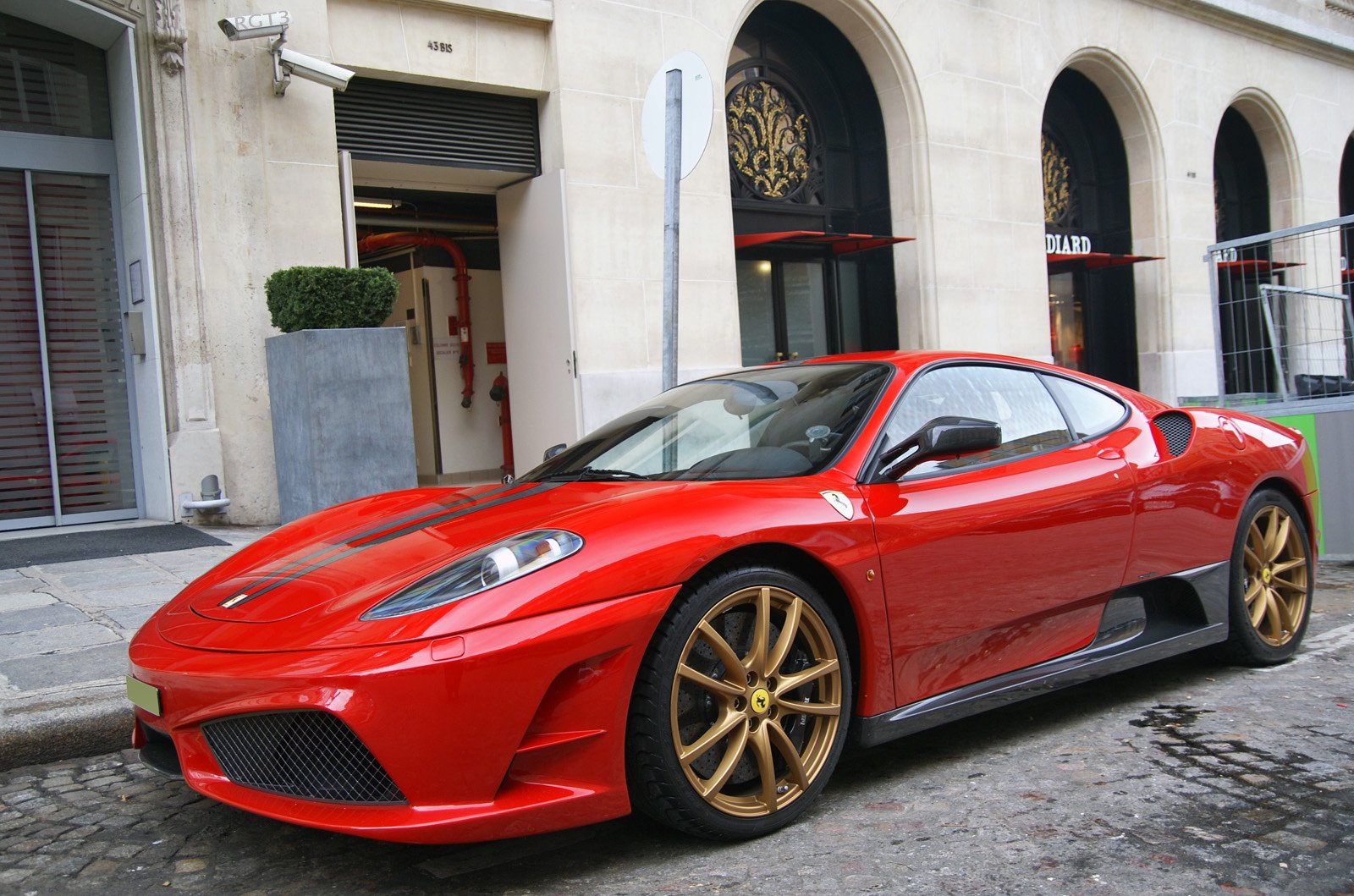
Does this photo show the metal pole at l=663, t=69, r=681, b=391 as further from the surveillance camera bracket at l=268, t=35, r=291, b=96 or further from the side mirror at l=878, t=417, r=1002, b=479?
the surveillance camera bracket at l=268, t=35, r=291, b=96

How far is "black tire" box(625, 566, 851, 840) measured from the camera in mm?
2738

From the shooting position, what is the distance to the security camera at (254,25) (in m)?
8.00

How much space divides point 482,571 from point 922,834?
4.17 feet

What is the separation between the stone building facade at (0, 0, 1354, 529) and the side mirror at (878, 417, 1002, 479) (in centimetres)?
617

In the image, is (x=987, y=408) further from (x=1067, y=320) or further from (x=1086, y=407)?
(x=1067, y=320)

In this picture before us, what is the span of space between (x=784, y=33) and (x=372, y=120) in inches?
220

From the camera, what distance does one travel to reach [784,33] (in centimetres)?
1316

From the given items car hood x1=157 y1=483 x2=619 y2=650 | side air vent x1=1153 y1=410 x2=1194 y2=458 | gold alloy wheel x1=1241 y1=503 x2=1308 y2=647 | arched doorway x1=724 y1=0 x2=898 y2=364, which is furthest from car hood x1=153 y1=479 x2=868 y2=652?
arched doorway x1=724 y1=0 x2=898 y2=364

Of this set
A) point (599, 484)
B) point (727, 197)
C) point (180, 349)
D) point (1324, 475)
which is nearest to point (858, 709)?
point (599, 484)

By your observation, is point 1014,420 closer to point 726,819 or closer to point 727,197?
point 726,819

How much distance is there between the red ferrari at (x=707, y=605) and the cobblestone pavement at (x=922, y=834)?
7.6 inches

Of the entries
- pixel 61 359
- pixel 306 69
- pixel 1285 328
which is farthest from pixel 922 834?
pixel 61 359

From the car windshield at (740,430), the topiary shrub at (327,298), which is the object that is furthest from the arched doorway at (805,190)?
the car windshield at (740,430)

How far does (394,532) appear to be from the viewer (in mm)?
3344
